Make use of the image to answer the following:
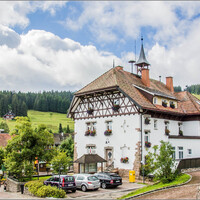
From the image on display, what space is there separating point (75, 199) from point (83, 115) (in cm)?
1847

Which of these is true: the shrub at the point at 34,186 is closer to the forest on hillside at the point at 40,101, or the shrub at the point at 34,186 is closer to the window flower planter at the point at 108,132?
the window flower planter at the point at 108,132

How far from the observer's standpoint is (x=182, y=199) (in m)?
15.8

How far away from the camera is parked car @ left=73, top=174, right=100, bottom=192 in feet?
79.5

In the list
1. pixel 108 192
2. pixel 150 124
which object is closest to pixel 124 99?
pixel 150 124

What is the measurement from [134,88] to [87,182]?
15.0 metres

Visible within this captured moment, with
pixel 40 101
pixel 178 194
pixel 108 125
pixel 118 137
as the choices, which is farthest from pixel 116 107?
pixel 40 101

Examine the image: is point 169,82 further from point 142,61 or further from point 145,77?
point 145,77

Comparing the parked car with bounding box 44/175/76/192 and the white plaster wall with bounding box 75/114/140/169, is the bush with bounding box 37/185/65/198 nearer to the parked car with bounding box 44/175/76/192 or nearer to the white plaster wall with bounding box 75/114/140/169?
the parked car with bounding box 44/175/76/192

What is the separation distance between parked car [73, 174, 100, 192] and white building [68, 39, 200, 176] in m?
5.87

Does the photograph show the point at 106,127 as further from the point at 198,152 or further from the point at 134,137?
the point at 198,152

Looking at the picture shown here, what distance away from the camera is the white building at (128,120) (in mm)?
31891

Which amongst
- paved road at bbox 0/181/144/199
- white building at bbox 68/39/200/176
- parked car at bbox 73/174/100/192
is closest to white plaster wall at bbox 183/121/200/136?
white building at bbox 68/39/200/176

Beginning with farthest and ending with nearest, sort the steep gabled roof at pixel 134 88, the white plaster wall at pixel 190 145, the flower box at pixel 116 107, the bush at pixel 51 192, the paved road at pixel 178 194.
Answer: the white plaster wall at pixel 190 145 → the flower box at pixel 116 107 → the steep gabled roof at pixel 134 88 → the bush at pixel 51 192 → the paved road at pixel 178 194

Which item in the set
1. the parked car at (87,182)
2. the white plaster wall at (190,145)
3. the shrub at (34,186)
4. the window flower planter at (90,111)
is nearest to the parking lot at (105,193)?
the parked car at (87,182)
